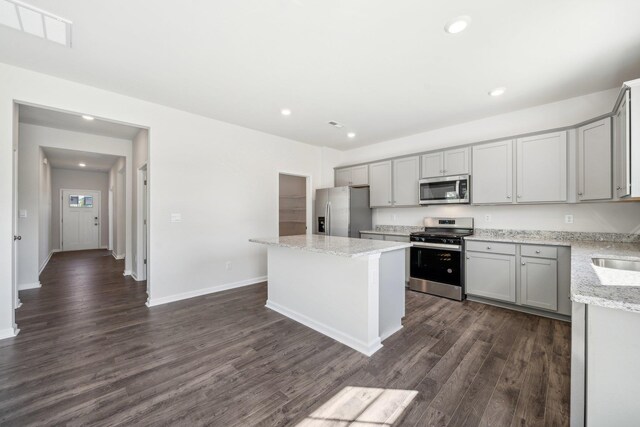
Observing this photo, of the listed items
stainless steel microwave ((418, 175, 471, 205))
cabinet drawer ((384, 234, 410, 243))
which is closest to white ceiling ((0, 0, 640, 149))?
stainless steel microwave ((418, 175, 471, 205))

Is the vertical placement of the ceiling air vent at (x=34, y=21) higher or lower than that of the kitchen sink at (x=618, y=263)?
higher

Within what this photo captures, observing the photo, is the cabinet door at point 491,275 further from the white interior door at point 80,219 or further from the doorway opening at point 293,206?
the white interior door at point 80,219

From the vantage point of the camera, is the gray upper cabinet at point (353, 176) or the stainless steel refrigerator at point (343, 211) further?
the gray upper cabinet at point (353, 176)

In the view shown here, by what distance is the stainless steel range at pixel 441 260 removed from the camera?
369 centimetres

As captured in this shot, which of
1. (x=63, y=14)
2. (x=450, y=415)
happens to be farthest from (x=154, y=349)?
(x=63, y=14)

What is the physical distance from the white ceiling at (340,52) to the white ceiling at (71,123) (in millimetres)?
1499

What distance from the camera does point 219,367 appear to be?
2152 millimetres

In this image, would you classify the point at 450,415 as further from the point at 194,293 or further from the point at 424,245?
the point at 194,293

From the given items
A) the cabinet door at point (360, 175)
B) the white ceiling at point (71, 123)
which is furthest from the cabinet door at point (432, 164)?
the white ceiling at point (71, 123)

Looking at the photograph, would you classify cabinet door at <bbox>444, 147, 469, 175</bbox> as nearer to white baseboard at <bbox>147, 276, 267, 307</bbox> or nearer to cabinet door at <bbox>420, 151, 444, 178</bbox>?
cabinet door at <bbox>420, 151, 444, 178</bbox>

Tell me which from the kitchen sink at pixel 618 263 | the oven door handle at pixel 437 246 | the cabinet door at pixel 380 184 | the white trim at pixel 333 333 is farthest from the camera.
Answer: the cabinet door at pixel 380 184

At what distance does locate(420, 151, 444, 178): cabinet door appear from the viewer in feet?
13.8

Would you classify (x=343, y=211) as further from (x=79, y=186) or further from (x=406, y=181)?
(x=79, y=186)

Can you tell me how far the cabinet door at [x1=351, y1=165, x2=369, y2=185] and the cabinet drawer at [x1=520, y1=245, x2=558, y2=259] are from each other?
2716mm
